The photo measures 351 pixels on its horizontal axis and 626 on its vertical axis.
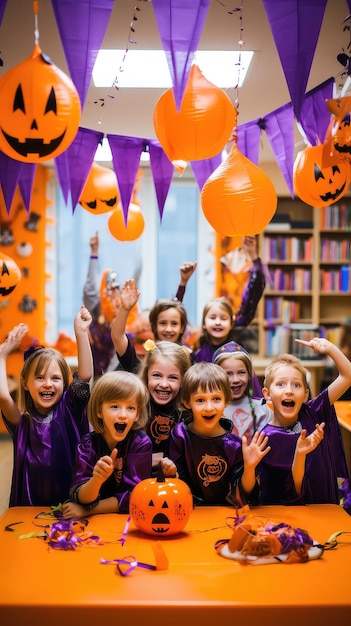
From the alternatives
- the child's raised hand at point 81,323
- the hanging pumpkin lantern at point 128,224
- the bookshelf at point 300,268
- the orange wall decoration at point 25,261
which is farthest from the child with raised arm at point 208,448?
the orange wall decoration at point 25,261

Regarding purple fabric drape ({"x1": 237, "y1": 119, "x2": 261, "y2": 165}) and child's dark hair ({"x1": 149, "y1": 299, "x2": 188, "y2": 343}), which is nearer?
purple fabric drape ({"x1": 237, "y1": 119, "x2": 261, "y2": 165})

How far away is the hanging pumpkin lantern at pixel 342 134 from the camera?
2262 mm

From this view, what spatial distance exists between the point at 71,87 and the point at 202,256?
4.79 metres

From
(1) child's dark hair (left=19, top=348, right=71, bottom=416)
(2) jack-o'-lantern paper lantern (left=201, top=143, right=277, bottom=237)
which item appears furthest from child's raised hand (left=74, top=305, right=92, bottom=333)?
(2) jack-o'-lantern paper lantern (left=201, top=143, right=277, bottom=237)

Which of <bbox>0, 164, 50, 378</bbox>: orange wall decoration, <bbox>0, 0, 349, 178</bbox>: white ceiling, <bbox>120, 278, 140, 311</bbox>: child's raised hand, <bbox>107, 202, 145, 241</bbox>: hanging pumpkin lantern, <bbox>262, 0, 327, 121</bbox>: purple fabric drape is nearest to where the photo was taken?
<bbox>262, 0, 327, 121</bbox>: purple fabric drape

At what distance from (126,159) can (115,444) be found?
1.59 m

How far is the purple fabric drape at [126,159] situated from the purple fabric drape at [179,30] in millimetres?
1193

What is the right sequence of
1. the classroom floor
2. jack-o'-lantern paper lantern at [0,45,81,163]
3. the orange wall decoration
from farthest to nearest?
the orange wall decoration, the classroom floor, jack-o'-lantern paper lantern at [0,45,81,163]

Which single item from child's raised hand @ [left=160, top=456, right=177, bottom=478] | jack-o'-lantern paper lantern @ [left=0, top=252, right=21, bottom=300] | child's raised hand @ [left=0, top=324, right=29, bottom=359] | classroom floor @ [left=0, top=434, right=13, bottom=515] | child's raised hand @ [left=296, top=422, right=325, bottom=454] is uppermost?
jack-o'-lantern paper lantern @ [left=0, top=252, right=21, bottom=300]

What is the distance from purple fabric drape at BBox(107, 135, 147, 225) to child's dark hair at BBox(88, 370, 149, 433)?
129 cm

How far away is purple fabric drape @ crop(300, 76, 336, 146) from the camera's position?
2623mm

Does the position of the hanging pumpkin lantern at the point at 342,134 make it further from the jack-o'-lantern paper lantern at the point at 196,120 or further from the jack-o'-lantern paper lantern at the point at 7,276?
the jack-o'-lantern paper lantern at the point at 7,276

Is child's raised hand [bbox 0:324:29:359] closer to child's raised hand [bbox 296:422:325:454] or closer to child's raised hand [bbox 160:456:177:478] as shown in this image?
child's raised hand [bbox 160:456:177:478]

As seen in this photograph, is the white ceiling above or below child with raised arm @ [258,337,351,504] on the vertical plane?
above
